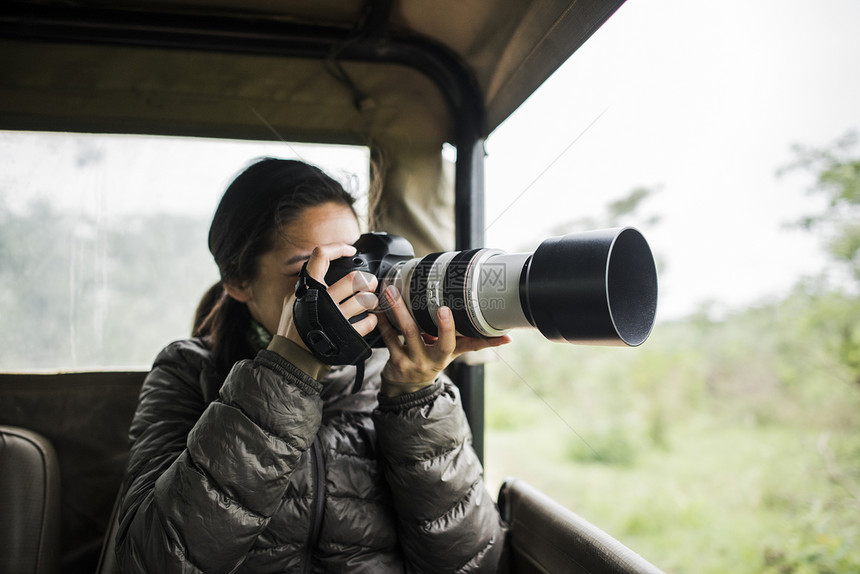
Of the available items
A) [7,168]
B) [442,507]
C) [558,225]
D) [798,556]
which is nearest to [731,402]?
[798,556]

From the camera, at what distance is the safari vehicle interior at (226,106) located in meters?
1.13

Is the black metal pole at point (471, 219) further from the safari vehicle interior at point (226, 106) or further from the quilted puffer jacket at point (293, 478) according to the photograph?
the quilted puffer jacket at point (293, 478)

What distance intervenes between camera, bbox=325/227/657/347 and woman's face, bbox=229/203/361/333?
0.14 meters

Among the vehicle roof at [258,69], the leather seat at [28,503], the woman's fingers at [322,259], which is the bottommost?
the leather seat at [28,503]

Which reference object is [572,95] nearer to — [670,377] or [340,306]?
[340,306]

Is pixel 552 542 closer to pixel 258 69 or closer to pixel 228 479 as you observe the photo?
pixel 228 479

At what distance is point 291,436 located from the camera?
2.59ft

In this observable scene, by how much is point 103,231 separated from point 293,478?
2.59 feet

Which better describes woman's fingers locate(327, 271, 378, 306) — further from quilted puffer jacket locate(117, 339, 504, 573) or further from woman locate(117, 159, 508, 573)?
quilted puffer jacket locate(117, 339, 504, 573)

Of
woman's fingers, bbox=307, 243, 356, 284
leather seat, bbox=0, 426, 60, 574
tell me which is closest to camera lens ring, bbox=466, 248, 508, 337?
woman's fingers, bbox=307, 243, 356, 284

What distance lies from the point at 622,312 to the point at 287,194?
645mm

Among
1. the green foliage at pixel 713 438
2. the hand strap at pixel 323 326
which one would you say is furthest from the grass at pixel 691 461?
the hand strap at pixel 323 326

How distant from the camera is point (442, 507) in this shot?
921 mm

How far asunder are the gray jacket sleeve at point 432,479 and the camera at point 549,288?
5.9 inches
